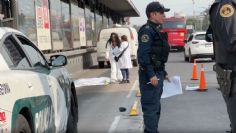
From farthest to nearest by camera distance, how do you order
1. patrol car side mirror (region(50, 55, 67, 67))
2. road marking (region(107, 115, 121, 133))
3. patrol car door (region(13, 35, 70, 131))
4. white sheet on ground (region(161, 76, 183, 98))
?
road marking (region(107, 115, 121, 133))
white sheet on ground (region(161, 76, 183, 98))
patrol car side mirror (region(50, 55, 67, 67))
patrol car door (region(13, 35, 70, 131))

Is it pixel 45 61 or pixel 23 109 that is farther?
pixel 45 61

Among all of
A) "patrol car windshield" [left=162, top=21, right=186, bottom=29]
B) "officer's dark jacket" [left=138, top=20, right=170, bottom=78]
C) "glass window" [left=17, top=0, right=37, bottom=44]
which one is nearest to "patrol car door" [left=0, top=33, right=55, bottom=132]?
"officer's dark jacket" [left=138, top=20, right=170, bottom=78]

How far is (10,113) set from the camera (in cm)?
411

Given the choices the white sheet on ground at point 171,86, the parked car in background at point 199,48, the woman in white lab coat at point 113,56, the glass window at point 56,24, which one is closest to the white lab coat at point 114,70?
the woman in white lab coat at point 113,56

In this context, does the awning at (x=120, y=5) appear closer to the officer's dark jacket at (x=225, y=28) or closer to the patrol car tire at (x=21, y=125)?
the patrol car tire at (x=21, y=125)

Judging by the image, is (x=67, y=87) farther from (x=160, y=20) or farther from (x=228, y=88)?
(x=228, y=88)

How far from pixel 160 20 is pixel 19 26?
9599 millimetres

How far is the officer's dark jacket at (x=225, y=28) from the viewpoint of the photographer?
12.5 ft

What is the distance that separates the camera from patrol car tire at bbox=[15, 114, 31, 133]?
14.2 ft

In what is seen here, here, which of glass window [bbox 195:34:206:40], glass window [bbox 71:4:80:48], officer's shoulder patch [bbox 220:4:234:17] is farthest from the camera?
glass window [bbox 195:34:206:40]

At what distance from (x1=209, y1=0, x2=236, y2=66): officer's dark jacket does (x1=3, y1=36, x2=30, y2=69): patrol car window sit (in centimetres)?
193

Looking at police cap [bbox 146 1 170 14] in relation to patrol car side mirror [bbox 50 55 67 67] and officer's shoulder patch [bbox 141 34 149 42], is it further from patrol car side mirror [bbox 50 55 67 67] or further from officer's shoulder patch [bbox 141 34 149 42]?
patrol car side mirror [bbox 50 55 67 67]

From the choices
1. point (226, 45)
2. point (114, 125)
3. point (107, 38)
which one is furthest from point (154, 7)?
point (107, 38)

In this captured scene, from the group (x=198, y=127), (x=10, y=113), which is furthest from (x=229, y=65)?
(x=198, y=127)
